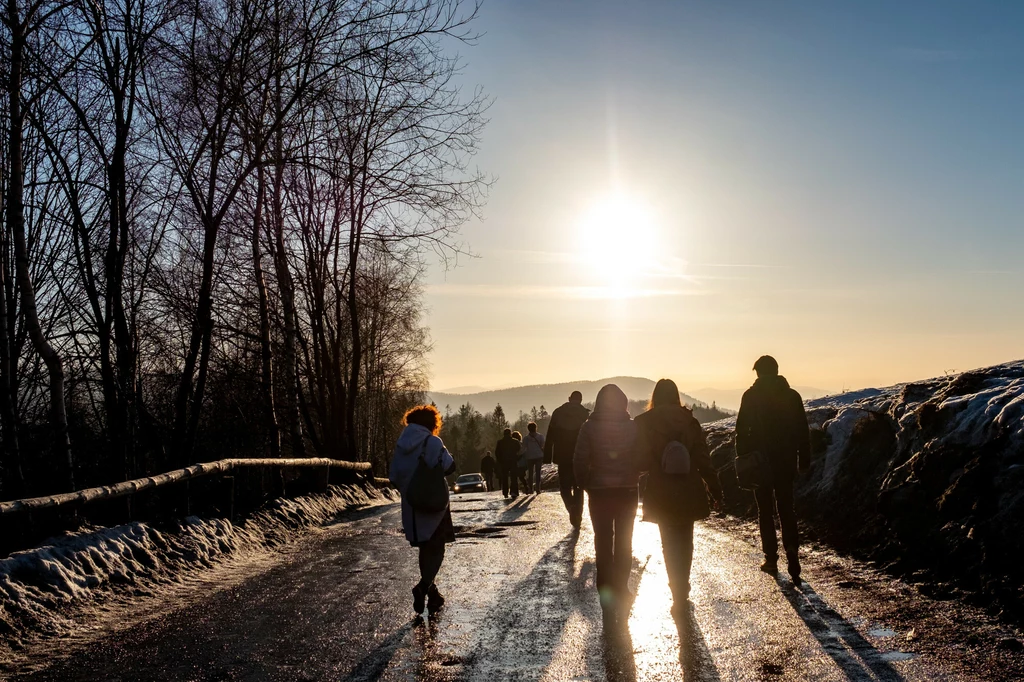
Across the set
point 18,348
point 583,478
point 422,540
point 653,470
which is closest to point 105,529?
point 422,540

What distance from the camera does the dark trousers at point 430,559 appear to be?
714cm

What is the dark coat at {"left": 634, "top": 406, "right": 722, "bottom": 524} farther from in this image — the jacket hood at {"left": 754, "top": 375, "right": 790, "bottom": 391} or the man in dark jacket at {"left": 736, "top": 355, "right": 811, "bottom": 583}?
the jacket hood at {"left": 754, "top": 375, "right": 790, "bottom": 391}

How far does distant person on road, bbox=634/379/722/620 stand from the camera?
7473 millimetres

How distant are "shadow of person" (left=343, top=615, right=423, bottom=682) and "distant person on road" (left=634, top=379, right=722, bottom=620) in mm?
2185

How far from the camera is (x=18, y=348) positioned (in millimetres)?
19688

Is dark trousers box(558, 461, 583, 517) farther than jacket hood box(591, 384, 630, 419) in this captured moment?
Yes

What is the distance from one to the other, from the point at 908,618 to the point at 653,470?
2.31m

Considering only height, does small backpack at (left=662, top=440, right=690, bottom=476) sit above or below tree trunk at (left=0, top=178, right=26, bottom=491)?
below

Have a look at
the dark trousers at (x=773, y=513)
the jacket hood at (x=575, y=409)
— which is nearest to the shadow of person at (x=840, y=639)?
the dark trousers at (x=773, y=513)

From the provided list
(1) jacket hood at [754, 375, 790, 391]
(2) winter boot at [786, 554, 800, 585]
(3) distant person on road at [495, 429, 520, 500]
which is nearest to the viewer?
(2) winter boot at [786, 554, 800, 585]

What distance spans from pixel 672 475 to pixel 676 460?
0.14 meters

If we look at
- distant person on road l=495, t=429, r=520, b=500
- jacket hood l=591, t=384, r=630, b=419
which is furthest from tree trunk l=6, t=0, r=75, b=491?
distant person on road l=495, t=429, r=520, b=500

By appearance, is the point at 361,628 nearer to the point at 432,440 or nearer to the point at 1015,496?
the point at 432,440

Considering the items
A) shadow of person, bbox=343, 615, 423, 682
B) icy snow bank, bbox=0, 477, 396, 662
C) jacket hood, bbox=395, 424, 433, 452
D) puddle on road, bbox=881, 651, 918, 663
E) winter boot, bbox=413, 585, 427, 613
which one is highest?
jacket hood, bbox=395, 424, 433, 452
